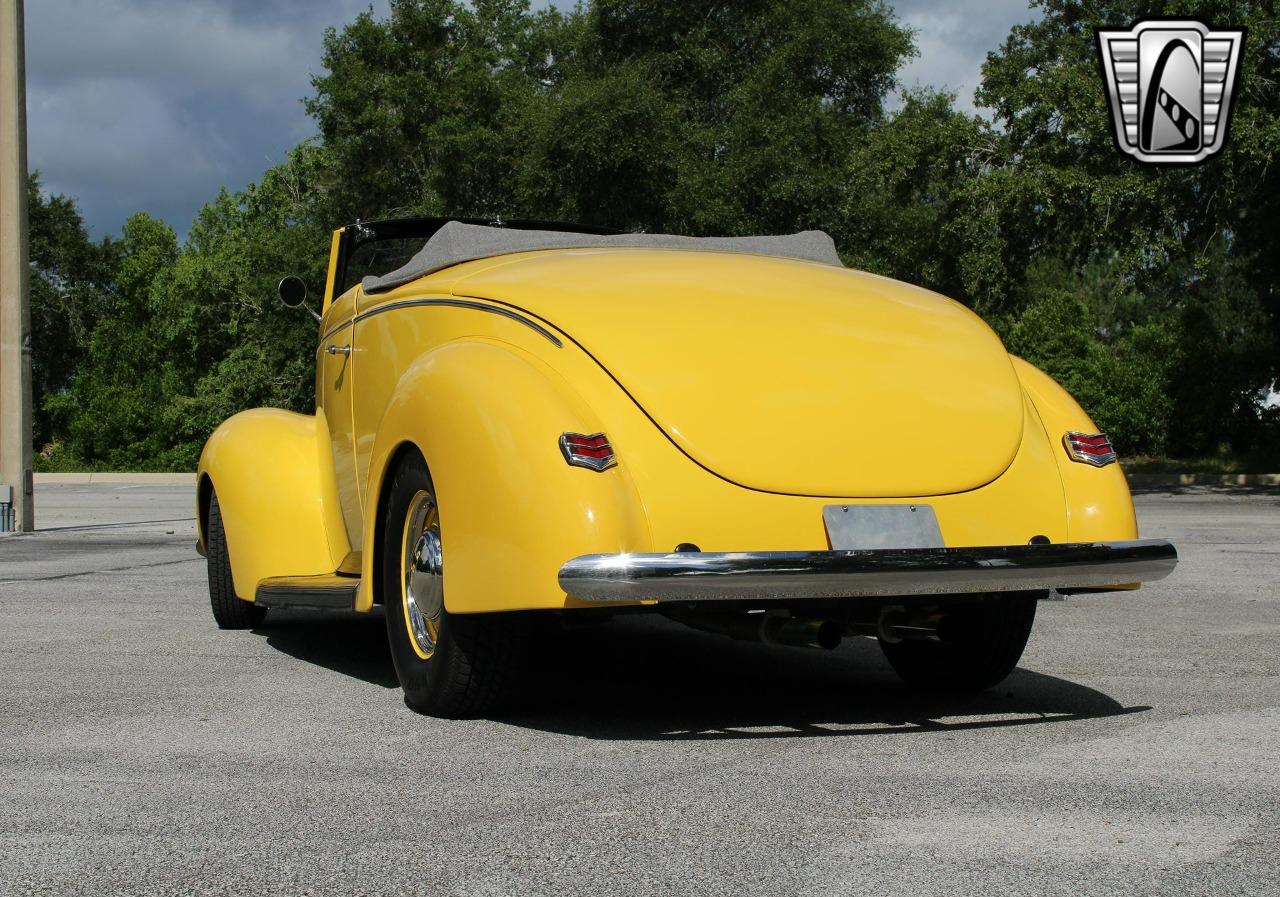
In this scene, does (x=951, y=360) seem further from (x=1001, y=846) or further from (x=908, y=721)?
(x=1001, y=846)

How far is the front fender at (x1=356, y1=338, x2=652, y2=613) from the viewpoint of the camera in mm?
4027

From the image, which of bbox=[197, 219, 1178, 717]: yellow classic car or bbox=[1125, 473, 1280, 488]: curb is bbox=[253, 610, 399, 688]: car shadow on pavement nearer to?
bbox=[197, 219, 1178, 717]: yellow classic car

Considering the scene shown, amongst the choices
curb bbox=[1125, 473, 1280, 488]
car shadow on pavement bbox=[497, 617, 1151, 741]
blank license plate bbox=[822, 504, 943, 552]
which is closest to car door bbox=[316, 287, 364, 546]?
car shadow on pavement bbox=[497, 617, 1151, 741]

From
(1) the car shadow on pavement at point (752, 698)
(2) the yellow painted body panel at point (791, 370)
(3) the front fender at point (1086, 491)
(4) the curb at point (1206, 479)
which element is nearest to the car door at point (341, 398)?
(1) the car shadow on pavement at point (752, 698)

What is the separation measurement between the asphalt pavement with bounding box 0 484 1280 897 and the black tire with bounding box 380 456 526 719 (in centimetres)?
10

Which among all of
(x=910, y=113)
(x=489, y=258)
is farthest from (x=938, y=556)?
(x=910, y=113)

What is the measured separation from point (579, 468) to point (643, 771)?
2.71 ft

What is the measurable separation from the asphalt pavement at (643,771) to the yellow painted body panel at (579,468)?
1.86 feet

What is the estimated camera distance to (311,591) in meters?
5.39

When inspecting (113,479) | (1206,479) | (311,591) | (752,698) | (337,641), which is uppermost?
(311,591)

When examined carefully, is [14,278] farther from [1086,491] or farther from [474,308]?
[1086,491]

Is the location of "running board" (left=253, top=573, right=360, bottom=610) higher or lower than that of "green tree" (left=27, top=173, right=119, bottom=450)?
lower

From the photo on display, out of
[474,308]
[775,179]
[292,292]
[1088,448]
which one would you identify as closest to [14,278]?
[292,292]

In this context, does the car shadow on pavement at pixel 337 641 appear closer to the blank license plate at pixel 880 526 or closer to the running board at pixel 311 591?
the running board at pixel 311 591
